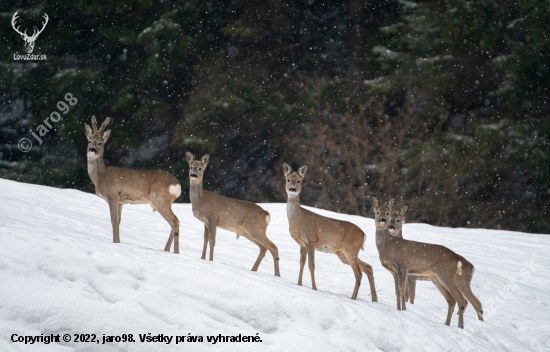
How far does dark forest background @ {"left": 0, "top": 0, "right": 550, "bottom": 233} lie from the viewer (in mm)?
18016

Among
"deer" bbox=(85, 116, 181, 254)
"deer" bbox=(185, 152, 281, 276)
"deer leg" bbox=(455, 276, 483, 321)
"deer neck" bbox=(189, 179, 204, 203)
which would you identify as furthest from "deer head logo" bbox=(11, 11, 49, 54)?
"deer leg" bbox=(455, 276, 483, 321)

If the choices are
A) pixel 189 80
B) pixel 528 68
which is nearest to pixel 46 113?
pixel 189 80

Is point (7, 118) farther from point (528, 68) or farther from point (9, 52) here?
point (528, 68)

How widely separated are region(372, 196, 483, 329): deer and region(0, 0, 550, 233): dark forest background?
11177mm

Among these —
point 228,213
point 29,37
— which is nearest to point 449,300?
point 228,213

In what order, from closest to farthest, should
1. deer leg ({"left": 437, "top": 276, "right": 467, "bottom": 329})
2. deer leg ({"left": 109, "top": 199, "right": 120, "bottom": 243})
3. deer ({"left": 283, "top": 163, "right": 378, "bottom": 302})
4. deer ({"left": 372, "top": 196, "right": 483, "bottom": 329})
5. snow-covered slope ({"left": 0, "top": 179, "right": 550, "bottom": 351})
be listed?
snow-covered slope ({"left": 0, "top": 179, "right": 550, "bottom": 351}) → deer leg ({"left": 437, "top": 276, "right": 467, "bottom": 329}) → deer ({"left": 372, "top": 196, "right": 483, "bottom": 329}) → deer ({"left": 283, "top": 163, "right": 378, "bottom": 302}) → deer leg ({"left": 109, "top": 199, "right": 120, "bottom": 243})

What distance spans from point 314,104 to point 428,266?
12.7 m

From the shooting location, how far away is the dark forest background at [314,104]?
18.0m

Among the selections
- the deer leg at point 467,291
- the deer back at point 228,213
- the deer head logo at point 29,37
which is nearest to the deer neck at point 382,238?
the deer leg at point 467,291

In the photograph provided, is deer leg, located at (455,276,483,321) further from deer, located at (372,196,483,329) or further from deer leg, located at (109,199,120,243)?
deer leg, located at (109,199,120,243)

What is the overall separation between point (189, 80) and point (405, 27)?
7.39 m

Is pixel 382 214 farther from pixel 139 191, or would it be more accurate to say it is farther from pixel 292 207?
pixel 139 191

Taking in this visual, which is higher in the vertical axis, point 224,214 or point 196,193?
point 196,193

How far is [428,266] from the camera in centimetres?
684
